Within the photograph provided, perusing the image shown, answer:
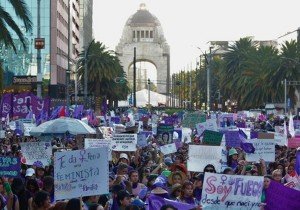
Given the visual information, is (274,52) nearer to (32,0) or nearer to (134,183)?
(32,0)

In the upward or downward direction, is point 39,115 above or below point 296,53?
below

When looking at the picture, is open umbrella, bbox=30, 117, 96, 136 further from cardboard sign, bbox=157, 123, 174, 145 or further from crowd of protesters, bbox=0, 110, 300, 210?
crowd of protesters, bbox=0, 110, 300, 210

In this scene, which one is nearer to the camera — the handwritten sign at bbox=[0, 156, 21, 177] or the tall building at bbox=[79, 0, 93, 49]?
the handwritten sign at bbox=[0, 156, 21, 177]

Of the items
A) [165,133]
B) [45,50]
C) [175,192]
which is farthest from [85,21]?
[175,192]

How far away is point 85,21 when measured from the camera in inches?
5635

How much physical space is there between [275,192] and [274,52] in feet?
238

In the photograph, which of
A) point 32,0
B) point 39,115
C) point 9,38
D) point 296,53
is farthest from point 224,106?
point 9,38

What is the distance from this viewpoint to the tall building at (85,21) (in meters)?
138

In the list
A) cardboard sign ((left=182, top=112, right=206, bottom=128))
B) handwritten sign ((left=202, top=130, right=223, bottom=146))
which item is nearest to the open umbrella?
handwritten sign ((left=202, top=130, right=223, bottom=146))

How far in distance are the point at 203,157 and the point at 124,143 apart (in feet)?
13.9

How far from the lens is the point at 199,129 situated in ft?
98.3

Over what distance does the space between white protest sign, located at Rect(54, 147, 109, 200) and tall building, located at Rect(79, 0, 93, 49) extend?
11997cm

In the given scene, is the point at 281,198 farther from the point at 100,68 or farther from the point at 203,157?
the point at 100,68

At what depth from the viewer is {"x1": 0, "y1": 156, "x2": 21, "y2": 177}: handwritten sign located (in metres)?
13.6
